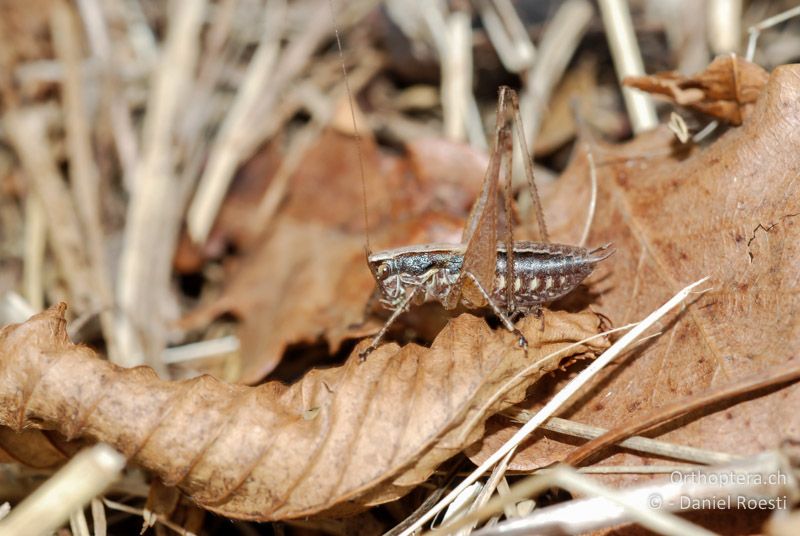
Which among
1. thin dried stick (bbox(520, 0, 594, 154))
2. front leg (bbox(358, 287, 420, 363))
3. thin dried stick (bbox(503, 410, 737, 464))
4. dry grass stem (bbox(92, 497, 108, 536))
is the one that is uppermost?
thin dried stick (bbox(520, 0, 594, 154))

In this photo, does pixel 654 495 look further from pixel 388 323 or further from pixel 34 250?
pixel 34 250

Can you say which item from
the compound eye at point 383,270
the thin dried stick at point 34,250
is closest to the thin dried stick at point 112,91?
the thin dried stick at point 34,250

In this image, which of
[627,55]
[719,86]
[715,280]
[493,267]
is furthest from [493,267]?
[627,55]

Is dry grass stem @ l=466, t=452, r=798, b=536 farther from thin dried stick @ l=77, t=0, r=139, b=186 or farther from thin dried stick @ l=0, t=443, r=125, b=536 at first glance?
thin dried stick @ l=77, t=0, r=139, b=186

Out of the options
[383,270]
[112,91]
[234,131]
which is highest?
[112,91]

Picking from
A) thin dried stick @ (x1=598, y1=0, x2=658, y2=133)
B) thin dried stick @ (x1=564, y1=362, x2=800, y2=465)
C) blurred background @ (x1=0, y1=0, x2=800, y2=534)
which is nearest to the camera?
thin dried stick @ (x1=564, y1=362, x2=800, y2=465)

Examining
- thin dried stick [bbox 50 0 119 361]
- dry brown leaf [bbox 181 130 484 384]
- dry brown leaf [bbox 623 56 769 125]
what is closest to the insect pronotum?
dry brown leaf [bbox 181 130 484 384]

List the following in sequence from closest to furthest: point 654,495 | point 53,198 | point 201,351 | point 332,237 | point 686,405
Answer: point 654,495 < point 686,405 < point 201,351 < point 332,237 < point 53,198
